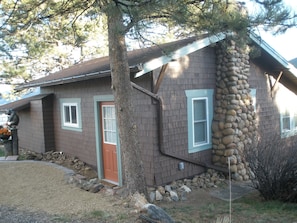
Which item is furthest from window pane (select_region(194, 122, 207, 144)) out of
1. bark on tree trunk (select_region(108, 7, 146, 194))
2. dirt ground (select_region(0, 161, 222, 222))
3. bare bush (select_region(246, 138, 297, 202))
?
bark on tree trunk (select_region(108, 7, 146, 194))

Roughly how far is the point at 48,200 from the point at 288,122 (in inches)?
374

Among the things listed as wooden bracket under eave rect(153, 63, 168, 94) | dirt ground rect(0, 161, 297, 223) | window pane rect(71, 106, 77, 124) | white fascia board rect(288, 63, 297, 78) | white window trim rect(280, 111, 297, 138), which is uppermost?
white fascia board rect(288, 63, 297, 78)

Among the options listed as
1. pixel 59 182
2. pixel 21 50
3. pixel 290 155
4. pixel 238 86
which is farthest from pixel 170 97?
pixel 21 50

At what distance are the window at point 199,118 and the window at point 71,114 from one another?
4.12m

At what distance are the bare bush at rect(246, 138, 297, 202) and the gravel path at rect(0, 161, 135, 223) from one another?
3.33 m

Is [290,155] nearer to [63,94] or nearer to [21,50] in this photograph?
[63,94]

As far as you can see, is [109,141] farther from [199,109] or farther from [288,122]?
[288,122]

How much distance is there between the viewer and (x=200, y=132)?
8711 millimetres

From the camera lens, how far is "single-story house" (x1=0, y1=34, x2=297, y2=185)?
7500mm

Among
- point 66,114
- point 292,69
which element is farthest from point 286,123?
point 66,114

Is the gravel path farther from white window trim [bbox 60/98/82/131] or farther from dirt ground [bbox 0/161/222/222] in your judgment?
white window trim [bbox 60/98/82/131]

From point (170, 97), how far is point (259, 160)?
8.54 ft

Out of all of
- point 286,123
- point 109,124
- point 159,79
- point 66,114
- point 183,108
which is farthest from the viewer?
point 286,123

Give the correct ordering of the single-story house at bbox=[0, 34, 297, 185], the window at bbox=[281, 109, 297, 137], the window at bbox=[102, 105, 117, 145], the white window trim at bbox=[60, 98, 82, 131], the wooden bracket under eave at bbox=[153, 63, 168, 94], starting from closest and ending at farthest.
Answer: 1. the wooden bracket under eave at bbox=[153, 63, 168, 94]
2. the single-story house at bbox=[0, 34, 297, 185]
3. the window at bbox=[102, 105, 117, 145]
4. the white window trim at bbox=[60, 98, 82, 131]
5. the window at bbox=[281, 109, 297, 137]
